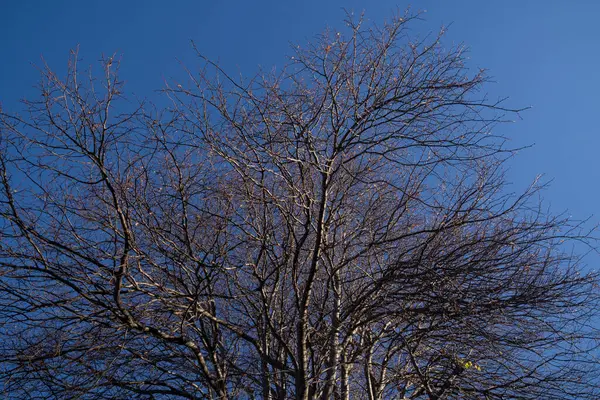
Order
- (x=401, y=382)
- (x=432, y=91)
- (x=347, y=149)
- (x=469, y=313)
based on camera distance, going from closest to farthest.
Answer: (x=469, y=313), (x=432, y=91), (x=347, y=149), (x=401, y=382)

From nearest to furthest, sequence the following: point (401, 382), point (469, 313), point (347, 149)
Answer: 1. point (469, 313)
2. point (347, 149)
3. point (401, 382)

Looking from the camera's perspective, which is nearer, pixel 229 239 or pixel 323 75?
pixel 323 75

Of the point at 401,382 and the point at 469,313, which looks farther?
the point at 401,382

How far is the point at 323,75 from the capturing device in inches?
240

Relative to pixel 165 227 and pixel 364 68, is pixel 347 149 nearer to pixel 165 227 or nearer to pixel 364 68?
pixel 364 68

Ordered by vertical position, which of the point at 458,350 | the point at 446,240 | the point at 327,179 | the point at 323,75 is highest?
the point at 323,75

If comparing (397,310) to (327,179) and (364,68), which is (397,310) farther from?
(364,68)

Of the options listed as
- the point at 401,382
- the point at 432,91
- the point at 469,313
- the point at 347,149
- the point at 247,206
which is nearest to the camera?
the point at 469,313

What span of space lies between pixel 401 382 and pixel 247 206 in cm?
310

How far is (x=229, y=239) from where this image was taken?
23.0ft

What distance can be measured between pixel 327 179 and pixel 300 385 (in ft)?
6.84

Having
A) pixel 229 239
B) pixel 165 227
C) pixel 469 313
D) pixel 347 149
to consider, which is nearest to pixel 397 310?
pixel 469 313

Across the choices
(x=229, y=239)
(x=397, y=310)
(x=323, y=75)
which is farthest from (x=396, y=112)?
(x=229, y=239)

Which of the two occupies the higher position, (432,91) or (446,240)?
(432,91)
